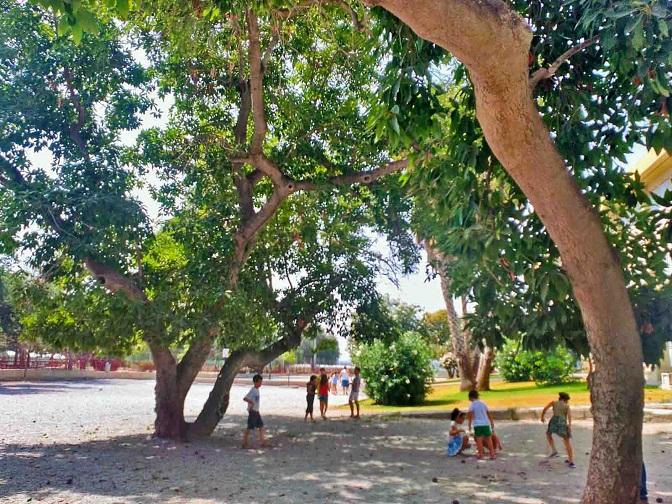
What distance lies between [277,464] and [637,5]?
9.39 metres

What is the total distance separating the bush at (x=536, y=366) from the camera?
25.6m

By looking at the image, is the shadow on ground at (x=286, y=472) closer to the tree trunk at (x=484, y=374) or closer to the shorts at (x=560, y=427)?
the shorts at (x=560, y=427)

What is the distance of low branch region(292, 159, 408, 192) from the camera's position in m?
12.2

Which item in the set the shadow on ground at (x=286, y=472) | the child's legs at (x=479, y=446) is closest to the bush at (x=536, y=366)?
the shadow on ground at (x=286, y=472)

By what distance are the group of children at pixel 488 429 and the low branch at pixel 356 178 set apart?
188 inches

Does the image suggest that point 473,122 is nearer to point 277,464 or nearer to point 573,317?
point 573,317

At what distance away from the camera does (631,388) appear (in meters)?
4.78

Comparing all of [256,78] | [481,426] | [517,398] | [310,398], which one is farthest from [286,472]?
[517,398]

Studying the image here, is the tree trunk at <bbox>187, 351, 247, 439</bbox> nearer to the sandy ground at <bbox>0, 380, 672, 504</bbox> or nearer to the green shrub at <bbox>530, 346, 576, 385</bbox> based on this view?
the sandy ground at <bbox>0, 380, 672, 504</bbox>

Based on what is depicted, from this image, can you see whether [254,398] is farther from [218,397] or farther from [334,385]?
[334,385]

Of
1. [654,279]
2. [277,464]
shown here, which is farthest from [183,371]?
[654,279]

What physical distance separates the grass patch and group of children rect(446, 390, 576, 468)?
7040 millimetres

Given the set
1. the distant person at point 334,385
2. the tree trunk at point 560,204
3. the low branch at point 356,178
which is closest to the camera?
the tree trunk at point 560,204

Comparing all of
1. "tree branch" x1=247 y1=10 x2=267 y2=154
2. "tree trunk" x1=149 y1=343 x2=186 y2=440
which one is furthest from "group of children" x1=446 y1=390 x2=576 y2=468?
"tree branch" x1=247 y1=10 x2=267 y2=154
